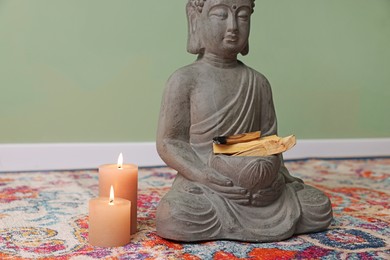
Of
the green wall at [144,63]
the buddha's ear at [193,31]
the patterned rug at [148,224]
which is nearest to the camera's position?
the patterned rug at [148,224]

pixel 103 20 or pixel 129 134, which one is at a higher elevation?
pixel 103 20

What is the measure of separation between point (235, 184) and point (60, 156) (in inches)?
59.1

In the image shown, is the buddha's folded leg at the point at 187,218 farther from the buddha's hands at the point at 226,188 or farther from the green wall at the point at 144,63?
the green wall at the point at 144,63

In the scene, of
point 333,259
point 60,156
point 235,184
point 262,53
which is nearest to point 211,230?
point 235,184

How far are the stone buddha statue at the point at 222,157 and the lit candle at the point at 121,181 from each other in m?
0.11

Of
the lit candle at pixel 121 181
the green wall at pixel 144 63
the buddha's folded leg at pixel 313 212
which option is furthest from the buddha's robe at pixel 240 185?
the green wall at pixel 144 63

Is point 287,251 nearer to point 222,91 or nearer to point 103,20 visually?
point 222,91

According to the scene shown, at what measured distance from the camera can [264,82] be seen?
198 centimetres

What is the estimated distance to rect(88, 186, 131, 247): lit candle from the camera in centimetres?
167

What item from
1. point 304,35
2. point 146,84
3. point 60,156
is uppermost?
point 304,35

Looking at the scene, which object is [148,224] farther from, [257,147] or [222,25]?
[222,25]

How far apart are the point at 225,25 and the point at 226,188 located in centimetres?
49

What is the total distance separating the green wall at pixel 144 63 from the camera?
3.02m

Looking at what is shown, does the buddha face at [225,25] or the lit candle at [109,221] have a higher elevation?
the buddha face at [225,25]
